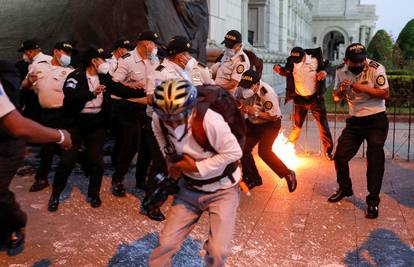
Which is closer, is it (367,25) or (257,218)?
(257,218)

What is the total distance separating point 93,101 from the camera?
20.7ft

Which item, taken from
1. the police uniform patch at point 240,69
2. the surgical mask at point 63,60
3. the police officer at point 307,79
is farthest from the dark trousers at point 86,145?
the police officer at point 307,79

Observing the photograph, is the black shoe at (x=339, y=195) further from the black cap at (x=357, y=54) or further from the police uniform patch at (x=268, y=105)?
the black cap at (x=357, y=54)

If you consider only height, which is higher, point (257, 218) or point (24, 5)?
point (24, 5)

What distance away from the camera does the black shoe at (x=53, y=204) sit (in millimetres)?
6293

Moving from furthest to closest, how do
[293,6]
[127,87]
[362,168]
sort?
[293,6] → [362,168] → [127,87]

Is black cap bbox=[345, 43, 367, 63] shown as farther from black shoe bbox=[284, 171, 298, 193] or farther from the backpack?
the backpack

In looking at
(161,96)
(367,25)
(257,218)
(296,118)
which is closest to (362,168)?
(296,118)

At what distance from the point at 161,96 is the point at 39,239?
2.87m

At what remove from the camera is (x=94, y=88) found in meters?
6.29

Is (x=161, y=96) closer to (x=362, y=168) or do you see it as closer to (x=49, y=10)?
(x=362, y=168)

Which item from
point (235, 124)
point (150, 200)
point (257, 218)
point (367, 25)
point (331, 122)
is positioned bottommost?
point (367, 25)

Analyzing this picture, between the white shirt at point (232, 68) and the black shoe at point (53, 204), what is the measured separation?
290 centimetres

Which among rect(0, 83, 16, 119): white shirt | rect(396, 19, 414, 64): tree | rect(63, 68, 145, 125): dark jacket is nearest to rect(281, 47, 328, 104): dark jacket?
rect(63, 68, 145, 125): dark jacket
